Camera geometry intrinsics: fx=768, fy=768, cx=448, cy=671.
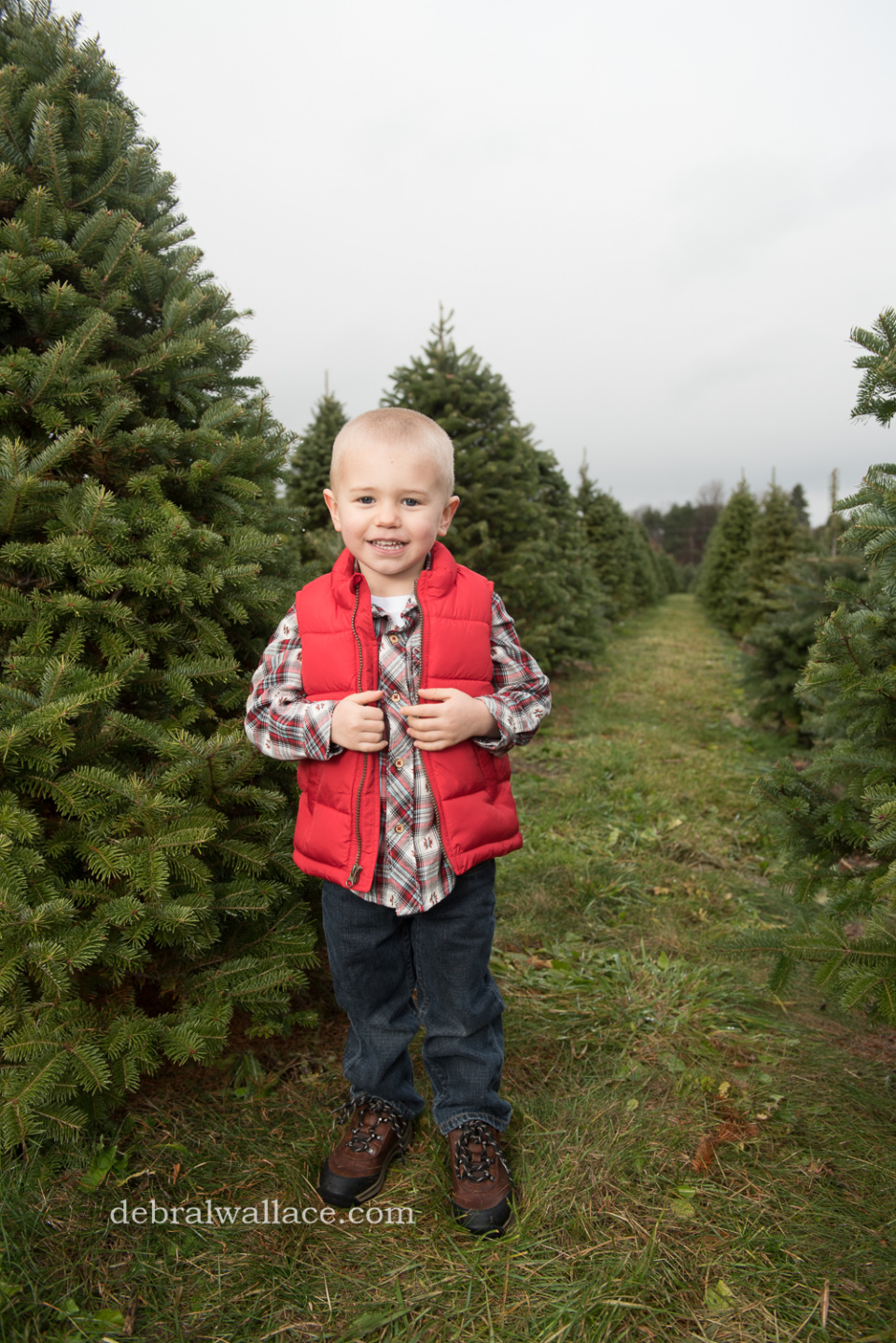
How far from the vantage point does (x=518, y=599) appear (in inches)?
336

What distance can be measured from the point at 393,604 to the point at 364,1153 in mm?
1574

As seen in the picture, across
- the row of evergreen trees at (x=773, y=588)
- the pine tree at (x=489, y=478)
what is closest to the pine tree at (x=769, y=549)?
the row of evergreen trees at (x=773, y=588)

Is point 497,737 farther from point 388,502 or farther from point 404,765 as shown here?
point 388,502

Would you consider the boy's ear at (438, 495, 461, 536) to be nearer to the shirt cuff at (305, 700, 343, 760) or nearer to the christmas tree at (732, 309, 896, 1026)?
the shirt cuff at (305, 700, 343, 760)

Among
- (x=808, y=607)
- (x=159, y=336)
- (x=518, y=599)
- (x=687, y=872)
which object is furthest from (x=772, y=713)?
(x=159, y=336)

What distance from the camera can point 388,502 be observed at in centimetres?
Answer: 199

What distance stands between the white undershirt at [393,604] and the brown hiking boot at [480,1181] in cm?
147

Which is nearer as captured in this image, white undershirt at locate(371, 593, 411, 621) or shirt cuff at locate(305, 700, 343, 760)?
shirt cuff at locate(305, 700, 343, 760)

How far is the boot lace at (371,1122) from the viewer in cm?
222

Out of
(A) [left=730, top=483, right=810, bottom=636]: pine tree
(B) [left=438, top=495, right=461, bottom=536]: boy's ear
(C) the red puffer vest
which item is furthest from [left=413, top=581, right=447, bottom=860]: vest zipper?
(A) [left=730, top=483, right=810, bottom=636]: pine tree

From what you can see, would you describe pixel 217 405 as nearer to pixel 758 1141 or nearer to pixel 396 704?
pixel 396 704

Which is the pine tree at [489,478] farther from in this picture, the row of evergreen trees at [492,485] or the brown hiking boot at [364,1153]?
the brown hiking boot at [364,1153]

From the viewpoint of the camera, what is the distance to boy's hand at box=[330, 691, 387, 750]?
1956 millimetres

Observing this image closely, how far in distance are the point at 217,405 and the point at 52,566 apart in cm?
81
